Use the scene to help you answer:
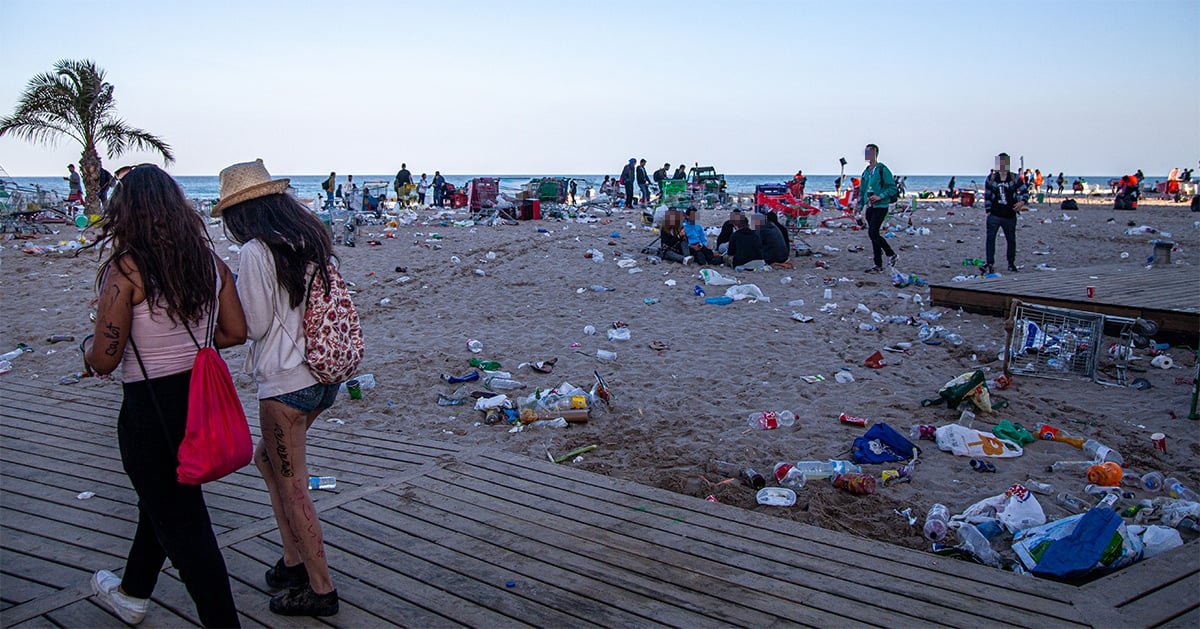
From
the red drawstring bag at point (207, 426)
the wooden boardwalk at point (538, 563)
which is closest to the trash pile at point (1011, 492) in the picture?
the wooden boardwalk at point (538, 563)

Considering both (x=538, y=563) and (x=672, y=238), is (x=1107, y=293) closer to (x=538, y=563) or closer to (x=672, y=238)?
(x=672, y=238)

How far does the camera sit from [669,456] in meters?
4.46

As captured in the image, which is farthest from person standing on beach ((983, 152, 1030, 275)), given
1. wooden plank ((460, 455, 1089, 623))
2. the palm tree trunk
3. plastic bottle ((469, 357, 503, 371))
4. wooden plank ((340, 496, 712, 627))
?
the palm tree trunk

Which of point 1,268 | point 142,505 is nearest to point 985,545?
point 142,505

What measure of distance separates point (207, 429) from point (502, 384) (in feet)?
11.9

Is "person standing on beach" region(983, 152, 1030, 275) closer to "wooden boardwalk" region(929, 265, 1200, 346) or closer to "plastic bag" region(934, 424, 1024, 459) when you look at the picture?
"wooden boardwalk" region(929, 265, 1200, 346)

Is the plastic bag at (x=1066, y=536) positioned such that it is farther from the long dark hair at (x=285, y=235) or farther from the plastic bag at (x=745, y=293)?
the plastic bag at (x=745, y=293)

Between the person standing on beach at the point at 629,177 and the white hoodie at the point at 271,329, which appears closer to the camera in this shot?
the white hoodie at the point at 271,329

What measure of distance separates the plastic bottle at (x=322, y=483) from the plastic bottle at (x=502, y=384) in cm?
203

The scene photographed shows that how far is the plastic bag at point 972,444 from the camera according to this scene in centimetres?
441

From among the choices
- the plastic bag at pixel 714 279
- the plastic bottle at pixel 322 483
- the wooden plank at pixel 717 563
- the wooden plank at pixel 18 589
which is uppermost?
the plastic bag at pixel 714 279

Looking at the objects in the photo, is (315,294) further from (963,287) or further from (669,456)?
(963,287)

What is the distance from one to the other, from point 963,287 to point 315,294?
24.3 feet

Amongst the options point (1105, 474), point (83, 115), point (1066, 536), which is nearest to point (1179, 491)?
point (1105, 474)
